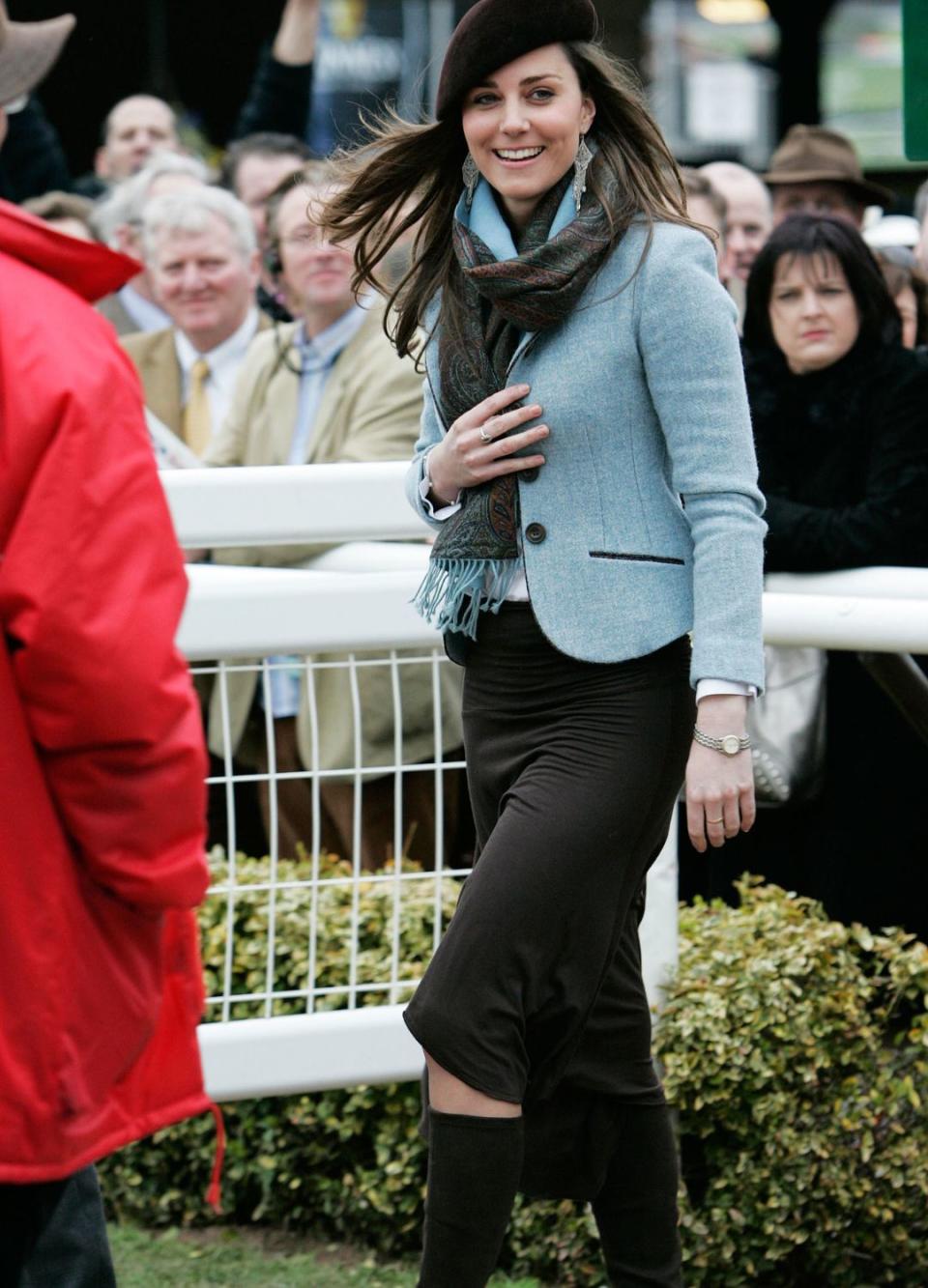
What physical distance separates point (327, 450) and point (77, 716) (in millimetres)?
3161

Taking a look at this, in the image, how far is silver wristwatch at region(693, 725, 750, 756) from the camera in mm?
2742

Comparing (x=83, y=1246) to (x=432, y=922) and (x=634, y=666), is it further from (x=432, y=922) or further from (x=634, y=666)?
(x=432, y=922)

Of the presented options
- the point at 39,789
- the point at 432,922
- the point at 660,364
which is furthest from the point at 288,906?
the point at 39,789

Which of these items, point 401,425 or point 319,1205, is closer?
point 319,1205

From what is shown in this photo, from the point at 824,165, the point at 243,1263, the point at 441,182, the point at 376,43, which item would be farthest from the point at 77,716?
the point at 376,43

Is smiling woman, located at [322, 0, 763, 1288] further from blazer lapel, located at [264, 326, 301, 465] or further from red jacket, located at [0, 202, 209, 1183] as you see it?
blazer lapel, located at [264, 326, 301, 465]

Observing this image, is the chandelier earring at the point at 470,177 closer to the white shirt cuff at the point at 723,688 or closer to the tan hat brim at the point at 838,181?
the white shirt cuff at the point at 723,688

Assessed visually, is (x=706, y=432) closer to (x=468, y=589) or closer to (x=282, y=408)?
(x=468, y=589)

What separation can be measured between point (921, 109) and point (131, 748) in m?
1.90

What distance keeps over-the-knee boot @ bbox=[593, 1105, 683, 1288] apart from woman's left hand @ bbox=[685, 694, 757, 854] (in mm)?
528

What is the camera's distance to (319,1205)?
3766 millimetres

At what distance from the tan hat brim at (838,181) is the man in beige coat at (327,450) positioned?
5.71 feet

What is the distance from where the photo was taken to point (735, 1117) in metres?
3.47

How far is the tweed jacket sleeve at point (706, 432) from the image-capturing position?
2752 mm
